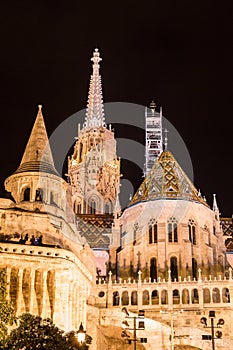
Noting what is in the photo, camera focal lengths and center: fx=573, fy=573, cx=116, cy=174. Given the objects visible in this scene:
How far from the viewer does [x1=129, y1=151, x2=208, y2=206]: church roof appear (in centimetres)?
5172

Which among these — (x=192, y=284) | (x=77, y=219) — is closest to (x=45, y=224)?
(x=192, y=284)

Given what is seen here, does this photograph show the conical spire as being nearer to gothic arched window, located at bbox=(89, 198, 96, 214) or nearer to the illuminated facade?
gothic arched window, located at bbox=(89, 198, 96, 214)

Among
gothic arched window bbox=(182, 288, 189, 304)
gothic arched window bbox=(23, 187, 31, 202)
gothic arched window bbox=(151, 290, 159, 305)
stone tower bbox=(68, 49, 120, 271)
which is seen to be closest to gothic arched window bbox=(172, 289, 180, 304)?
gothic arched window bbox=(182, 288, 189, 304)

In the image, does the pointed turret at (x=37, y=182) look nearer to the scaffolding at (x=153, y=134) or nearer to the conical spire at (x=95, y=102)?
the scaffolding at (x=153, y=134)

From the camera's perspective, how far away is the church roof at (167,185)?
5172 cm

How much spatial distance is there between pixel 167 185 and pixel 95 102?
110 feet

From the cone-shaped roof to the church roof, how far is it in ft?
36.1

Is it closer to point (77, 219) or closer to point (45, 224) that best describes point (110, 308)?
point (45, 224)

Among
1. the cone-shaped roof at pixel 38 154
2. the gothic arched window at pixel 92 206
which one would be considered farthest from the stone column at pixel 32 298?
the gothic arched window at pixel 92 206

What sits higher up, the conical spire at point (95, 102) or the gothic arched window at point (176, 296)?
the conical spire at point (95, 102)

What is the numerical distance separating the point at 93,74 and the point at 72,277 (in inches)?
2129

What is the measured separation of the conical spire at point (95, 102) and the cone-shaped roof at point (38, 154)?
3148cm

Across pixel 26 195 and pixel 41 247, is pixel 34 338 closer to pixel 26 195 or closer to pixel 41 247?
pixel 41 247

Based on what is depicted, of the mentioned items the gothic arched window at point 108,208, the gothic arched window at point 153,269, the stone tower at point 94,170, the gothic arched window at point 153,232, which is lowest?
the gothic arched window at point 153,269
